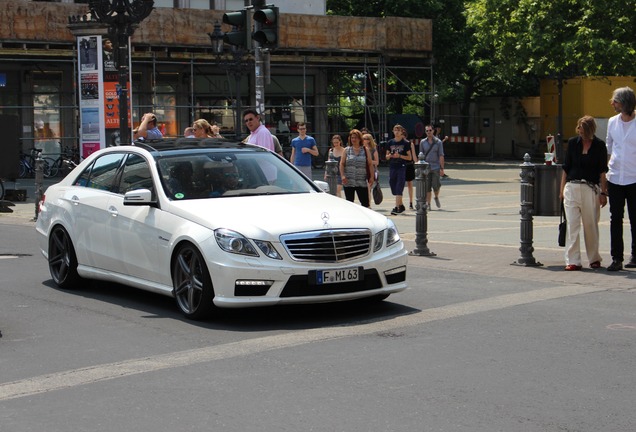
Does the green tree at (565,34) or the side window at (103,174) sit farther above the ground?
the green tree at (565,34)

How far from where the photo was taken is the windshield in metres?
10.0

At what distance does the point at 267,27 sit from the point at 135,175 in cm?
747

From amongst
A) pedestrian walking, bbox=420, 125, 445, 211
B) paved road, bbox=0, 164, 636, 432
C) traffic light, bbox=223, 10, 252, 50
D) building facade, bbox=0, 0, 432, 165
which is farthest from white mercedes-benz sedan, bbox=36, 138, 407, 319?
building facade, bbox=0, 0, 432, 165

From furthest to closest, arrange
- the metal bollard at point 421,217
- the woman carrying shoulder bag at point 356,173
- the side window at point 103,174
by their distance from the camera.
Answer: the woman carrying shoulder bag at point 356,173 → the metal bollard at point 421,217 → the side window at point 103,174

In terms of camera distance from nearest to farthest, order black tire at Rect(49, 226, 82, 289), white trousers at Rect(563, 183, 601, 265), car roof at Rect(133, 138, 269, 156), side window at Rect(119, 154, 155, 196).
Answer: side window at Rect(119, 154, 155, 196)
car roof at Rect(133, 138, 269, 156)
black tire at Rect(49, 226, 82, 289)
white trousers at Rect(563, 183, 601, 265)

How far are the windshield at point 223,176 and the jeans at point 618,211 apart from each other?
11.4ft

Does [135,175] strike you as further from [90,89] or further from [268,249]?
[90,89]

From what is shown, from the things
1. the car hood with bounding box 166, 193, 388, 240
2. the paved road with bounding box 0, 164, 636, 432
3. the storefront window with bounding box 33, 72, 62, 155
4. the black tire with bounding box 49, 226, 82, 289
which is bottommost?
the paved road with bounding box 0, 164, 636, 432

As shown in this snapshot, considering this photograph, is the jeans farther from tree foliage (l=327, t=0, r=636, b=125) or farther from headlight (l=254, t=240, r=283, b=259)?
tree foliage (l=327, t=0, r=636, b=125)

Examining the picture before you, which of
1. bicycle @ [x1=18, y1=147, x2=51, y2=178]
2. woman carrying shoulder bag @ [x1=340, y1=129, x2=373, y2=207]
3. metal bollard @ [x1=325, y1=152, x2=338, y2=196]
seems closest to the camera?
metal bollard @ [x1=325, y1=152, x2=338, y2=196]

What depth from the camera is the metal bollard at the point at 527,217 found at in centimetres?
1240

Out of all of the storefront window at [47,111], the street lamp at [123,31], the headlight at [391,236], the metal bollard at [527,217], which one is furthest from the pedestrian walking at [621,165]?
the storefront window at [47,111]

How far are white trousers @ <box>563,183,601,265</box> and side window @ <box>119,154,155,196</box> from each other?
4596 millimetres

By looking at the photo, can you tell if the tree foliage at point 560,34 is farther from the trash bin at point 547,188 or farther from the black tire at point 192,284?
the black tire at point 192,284
